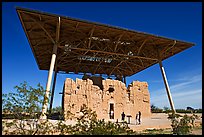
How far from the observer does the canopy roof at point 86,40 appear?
1600 centimetres

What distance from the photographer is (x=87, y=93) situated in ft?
71.6

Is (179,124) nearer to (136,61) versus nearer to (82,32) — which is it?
(82,32)

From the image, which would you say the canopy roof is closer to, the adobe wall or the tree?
the adobe wall

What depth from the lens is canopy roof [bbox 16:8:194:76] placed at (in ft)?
52.5

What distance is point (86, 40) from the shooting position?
19.7 metres

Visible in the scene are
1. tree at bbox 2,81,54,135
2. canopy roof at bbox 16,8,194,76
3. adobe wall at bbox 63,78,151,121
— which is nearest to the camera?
tree at bbox 2,81,54,135

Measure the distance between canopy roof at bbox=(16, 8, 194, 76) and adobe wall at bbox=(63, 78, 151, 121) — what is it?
3722 mm

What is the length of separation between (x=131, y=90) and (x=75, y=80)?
7.97m

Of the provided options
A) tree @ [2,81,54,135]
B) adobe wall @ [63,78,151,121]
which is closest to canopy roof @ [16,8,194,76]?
adobe wall @ [63,78,151,121]

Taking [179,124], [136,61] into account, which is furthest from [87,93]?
[179,124]

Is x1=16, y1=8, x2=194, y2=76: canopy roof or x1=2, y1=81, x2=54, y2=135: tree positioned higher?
x1=16, y1=8, x2=194, y2=76: canopy roof

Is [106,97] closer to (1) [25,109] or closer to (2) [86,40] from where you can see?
(2) [86,40]

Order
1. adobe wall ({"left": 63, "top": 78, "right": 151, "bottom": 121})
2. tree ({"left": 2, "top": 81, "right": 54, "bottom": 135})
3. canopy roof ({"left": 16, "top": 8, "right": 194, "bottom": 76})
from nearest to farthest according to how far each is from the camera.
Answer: tree ({"left": 2, "top": 81, "right": 54, "bottom": 135}) < canopy roof ({"left": 16, "top": 8, "right": 194, "bottom": 76}) < adobe wall ({"left": 63, "top": 78, "right": 151, "bottom": 121})

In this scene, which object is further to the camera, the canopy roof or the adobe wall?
the adobe wall
